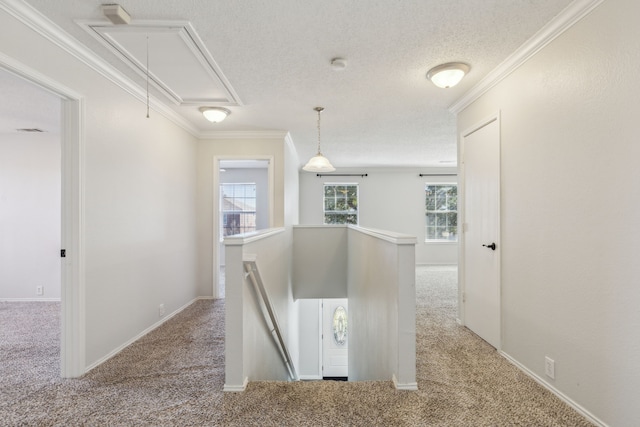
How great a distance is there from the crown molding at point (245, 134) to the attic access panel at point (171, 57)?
47.8 inches

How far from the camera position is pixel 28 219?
4375 millimetres

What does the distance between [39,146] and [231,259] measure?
14.5 ft

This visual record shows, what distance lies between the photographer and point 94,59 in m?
2.38

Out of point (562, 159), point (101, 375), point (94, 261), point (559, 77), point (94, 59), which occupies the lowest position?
point (101, 375)

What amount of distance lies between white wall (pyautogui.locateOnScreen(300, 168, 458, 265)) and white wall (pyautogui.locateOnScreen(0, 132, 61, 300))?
498 cm

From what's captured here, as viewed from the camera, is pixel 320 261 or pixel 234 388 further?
pixel 320 261

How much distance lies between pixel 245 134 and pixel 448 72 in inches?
120

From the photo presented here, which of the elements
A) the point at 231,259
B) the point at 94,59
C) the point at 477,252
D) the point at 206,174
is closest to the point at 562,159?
the point at 477,252

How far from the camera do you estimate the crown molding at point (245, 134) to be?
15.0 feet

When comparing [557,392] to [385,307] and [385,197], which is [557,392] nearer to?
[385,307]

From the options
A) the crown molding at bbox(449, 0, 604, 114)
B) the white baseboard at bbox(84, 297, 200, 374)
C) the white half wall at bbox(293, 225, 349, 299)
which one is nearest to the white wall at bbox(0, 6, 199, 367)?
the white baseboard at bbox(84, 297, 200, 374)

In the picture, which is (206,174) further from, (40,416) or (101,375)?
(40,416)

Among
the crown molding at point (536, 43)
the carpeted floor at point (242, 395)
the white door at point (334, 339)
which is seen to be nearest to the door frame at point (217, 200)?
the carpeted floor at point (242, 395)

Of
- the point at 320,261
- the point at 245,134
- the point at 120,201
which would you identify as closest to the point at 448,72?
the point at 245,134
